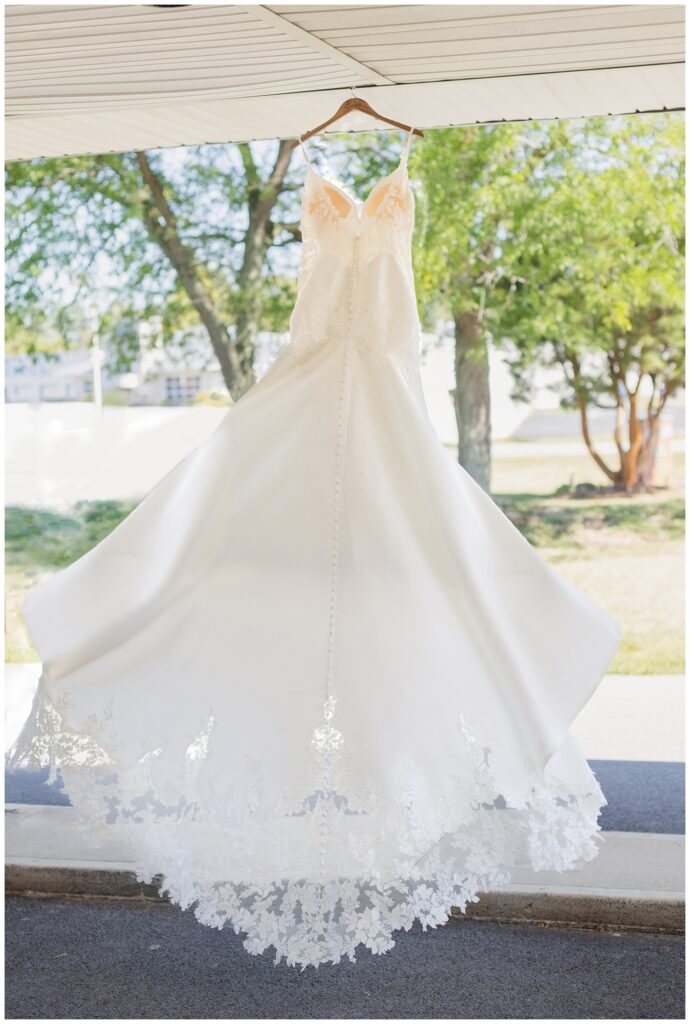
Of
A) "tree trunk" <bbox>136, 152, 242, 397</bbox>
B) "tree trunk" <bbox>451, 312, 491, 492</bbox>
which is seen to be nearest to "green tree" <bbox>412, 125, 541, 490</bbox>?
"tree trunk" <bbox>451, 312, 491, 492</bbox>

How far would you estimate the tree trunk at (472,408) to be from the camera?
744cm

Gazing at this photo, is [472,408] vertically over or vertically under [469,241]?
under

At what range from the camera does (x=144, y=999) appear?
Answer: 2.99m

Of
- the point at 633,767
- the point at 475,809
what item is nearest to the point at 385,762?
the point at 475,809

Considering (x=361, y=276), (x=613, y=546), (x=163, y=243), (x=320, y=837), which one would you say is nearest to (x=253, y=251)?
(x=163, y=243)

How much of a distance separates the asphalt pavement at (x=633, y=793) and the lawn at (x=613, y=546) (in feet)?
8.52

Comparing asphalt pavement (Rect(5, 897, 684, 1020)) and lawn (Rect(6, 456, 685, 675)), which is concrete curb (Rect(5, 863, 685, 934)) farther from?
lawn (Rect(6, 456, 685, 675))

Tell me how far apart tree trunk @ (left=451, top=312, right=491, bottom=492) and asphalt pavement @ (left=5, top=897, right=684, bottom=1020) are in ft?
14.3

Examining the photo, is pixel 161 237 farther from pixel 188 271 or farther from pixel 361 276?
pixel 361 276

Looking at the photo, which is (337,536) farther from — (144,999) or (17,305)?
(17,305)

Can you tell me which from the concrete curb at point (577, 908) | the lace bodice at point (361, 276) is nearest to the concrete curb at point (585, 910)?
the concrete curb at point (577, 908)

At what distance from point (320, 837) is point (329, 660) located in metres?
0.38

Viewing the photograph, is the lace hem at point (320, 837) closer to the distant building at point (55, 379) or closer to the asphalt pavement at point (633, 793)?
the asphalt pavement at point (633, 793)

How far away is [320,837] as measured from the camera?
2.42m
